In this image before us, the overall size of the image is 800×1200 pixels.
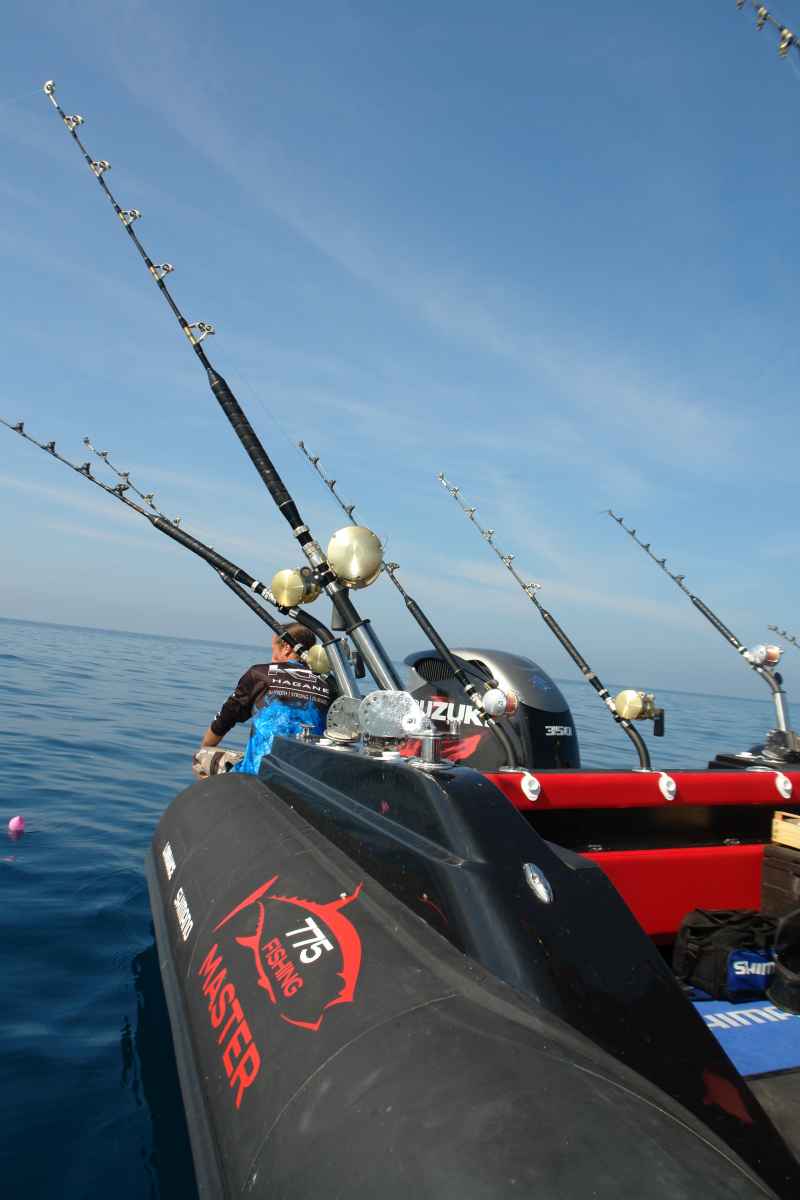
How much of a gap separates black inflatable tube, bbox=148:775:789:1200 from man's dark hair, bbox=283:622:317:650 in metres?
2.65

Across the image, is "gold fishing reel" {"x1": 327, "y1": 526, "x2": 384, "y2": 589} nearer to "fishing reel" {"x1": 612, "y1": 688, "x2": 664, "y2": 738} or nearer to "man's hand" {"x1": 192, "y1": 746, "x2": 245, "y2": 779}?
"fishing reel" {"x1": 612, "y1": 688, "x2": 664, "y2": 738}

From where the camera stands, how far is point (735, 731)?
21766mm

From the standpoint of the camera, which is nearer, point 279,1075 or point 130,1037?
point 279,1075

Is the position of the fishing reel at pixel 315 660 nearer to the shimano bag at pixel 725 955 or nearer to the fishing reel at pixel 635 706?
the fishing reel at pixel 635 706

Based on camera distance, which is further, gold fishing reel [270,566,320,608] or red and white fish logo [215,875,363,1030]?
gold fishing reel [270,566,320,608]

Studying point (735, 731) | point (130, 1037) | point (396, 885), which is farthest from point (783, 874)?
point (735, 731)

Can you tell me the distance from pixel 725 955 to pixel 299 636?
10.3 ft

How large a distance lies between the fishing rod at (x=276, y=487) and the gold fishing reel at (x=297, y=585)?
0.03 meters

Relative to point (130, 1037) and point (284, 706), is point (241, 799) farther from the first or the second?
point (284, 706)

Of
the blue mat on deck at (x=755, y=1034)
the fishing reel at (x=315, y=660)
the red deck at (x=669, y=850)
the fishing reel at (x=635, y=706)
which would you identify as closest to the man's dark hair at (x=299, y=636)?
the fishing reel at (x=315, y=660)

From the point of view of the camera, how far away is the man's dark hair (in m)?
4.81

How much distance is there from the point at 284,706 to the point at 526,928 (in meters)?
3.30

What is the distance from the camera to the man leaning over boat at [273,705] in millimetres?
4609

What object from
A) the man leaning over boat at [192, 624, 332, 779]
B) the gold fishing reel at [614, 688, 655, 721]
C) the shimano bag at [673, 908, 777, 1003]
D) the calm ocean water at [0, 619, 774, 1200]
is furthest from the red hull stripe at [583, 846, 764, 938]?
the man leaning over boat at [192, 624, 332, 779]
